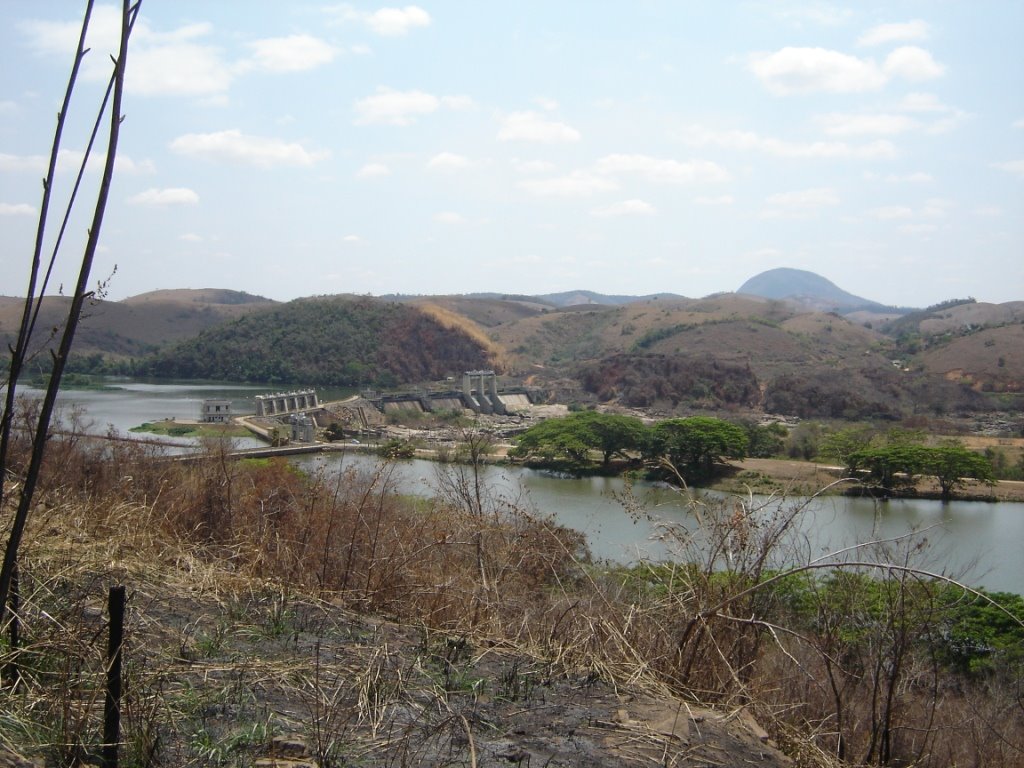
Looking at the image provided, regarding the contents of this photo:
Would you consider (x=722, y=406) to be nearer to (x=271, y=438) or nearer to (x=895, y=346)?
(x=271, y=438)

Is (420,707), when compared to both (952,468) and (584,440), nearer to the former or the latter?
(952,468)

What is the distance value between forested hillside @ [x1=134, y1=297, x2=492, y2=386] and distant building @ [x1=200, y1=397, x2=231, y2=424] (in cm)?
1724

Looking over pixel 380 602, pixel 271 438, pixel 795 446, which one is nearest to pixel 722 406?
pixel 795 446

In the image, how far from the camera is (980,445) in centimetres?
2752

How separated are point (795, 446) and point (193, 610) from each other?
24978 mm

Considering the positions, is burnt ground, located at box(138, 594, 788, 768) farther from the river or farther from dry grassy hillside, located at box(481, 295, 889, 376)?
dry grassy hillside, located at box(481, 295, 889, 376)

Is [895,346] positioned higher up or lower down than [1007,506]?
higher up

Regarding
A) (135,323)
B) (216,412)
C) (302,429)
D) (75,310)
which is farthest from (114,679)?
(135,323)

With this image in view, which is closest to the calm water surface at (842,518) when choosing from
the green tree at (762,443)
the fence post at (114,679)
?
the green tree at (762,443)

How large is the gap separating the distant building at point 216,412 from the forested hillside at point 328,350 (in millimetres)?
17238

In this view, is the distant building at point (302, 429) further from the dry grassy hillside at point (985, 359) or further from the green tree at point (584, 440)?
the dry grassy hillside at point (985, 359)

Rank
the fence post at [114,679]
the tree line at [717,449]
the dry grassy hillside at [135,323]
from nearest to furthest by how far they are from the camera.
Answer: the fence post at [114,679]
the tree line at [717,449]
the dry grassy hillside at [135,323]

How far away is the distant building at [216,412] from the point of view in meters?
31.8

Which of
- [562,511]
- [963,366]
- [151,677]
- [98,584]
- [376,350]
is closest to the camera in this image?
[151,677]
